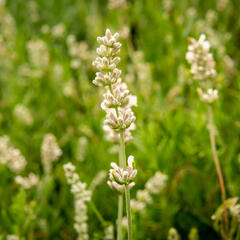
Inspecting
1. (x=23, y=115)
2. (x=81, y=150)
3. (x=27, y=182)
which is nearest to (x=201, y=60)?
(x=81, y=150)

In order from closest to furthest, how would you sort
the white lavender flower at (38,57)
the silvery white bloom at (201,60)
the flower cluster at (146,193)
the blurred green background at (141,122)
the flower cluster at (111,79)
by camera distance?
the flower cluster at (111,79) < the silvery white bloom at (201,60) < the flower cluster at (146,193) < the blurred green background at (141,122) < the white lavender flower at (38,57)

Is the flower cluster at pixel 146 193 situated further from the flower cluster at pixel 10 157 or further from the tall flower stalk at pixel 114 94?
the flower cluster at pixel 10 157

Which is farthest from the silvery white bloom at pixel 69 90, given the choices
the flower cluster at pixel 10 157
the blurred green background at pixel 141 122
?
the flower cluster at pixel 10 157

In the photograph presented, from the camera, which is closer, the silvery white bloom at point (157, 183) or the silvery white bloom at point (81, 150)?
the silvery white bloom at point (157, 183)

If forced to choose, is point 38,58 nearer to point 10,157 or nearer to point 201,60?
point 10,157

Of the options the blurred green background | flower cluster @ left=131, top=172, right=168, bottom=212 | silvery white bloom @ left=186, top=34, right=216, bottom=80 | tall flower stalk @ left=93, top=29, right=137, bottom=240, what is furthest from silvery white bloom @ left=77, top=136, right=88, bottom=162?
tall flower stalk @ left=93, top=29, right=137, bottom=240

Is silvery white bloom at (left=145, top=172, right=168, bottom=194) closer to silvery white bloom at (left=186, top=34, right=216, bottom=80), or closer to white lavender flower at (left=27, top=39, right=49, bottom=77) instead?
silvery white bloom at (left=186, top=34, right=216, bottom=80)

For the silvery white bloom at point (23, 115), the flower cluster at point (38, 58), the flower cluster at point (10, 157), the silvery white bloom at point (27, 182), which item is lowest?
the silvery white bloom at point (27, 182)
